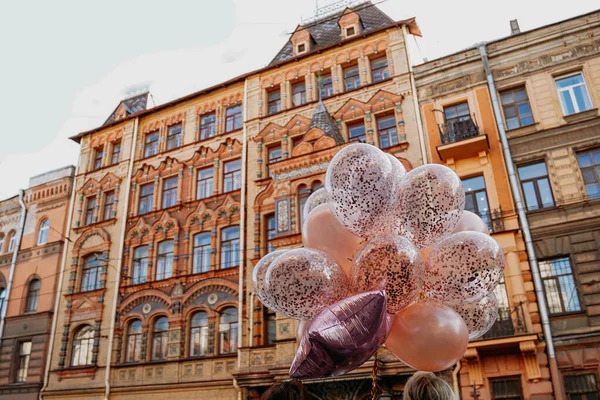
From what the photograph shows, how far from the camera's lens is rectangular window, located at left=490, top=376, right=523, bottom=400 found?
1174 centimetres

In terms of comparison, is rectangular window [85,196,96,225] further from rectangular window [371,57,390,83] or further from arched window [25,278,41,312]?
rectangular window [371,57,390,83]

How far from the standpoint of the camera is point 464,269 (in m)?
4.43

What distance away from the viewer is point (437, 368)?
4520 mm

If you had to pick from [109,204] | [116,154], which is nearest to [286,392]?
[109,204]

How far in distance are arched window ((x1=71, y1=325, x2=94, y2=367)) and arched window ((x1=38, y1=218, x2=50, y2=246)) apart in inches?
204

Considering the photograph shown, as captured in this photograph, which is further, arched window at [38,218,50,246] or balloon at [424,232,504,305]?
arched window at [38,218,50,246]

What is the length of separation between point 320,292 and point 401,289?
727mm

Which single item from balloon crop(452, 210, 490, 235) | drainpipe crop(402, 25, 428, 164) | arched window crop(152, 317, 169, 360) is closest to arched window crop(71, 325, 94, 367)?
arched window crop(152, 317, 169, 360)

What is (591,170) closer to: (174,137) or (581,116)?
(581,116)

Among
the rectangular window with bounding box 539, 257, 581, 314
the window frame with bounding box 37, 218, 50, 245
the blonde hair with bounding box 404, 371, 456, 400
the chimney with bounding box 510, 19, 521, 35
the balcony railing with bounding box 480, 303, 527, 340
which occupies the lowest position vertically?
the blonde hair with bounding box 404, 371, 456, 400

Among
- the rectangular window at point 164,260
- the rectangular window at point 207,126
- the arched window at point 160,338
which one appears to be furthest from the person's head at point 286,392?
the rectangular window at point 207,126

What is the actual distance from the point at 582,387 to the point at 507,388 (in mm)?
1661

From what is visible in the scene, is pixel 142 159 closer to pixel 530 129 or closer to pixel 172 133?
pixel 172 133

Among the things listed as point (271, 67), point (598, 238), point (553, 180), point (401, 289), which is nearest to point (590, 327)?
point (598, 238)
